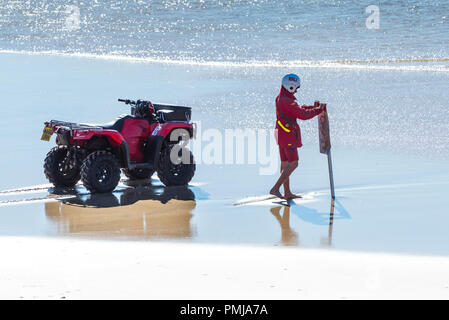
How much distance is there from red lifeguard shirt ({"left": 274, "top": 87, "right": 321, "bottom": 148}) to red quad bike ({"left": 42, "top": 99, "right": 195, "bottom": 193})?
1.37 metres

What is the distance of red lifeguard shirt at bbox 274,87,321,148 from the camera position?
866cm

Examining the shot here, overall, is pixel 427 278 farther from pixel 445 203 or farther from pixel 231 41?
pixel 231 41

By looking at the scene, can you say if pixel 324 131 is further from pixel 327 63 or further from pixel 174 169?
pixel 327 63

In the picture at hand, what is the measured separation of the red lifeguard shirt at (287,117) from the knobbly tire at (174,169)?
51.0 inches

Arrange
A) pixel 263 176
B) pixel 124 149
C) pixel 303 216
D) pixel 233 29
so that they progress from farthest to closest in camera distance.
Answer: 1. pixel 233 29
2. pixel 263 176
3. pixel 124 149
4. pixel 303 216

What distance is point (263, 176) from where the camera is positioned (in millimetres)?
9906

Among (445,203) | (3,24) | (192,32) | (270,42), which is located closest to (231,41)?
(270,42)

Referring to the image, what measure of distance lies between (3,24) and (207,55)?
1650 cm

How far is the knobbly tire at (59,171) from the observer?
9367 mm

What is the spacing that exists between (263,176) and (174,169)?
1.05 m
